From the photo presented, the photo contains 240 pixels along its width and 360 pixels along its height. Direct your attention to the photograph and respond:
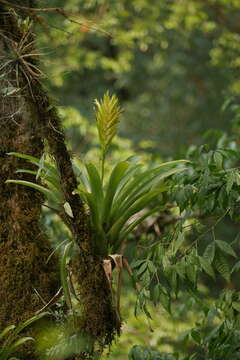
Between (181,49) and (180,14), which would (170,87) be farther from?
(180,14)

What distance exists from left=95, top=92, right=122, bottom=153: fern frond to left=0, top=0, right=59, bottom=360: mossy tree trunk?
212 mm

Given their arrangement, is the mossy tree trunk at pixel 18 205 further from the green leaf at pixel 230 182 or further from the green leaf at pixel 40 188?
the green leaf at pixel 230 182

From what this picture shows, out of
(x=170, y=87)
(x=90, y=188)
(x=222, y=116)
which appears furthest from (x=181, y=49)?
(x=90, y=188)

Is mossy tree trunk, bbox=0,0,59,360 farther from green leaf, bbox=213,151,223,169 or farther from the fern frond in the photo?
green leaf, bbox=213,151,223,169

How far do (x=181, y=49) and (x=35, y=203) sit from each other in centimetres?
772

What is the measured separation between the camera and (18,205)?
196cm

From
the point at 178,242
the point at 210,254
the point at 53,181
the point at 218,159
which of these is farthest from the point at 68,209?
the point at 218,159

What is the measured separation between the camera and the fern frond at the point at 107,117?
1838 mm

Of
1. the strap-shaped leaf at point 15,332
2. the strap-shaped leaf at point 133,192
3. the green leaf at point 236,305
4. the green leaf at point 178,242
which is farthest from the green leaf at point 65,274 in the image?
the green leaf at point 236,305

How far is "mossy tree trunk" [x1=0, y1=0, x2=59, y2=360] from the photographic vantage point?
191 centimetres

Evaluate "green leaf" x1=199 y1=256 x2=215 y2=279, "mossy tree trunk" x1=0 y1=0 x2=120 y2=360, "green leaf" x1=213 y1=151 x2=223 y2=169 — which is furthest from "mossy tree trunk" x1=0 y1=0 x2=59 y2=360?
"green leaf" x1=213 y1=151 x2=223 y2=169

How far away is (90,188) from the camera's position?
2.05 meters

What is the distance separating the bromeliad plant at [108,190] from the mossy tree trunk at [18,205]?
0.27 feet

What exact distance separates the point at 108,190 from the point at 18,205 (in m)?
0.31
